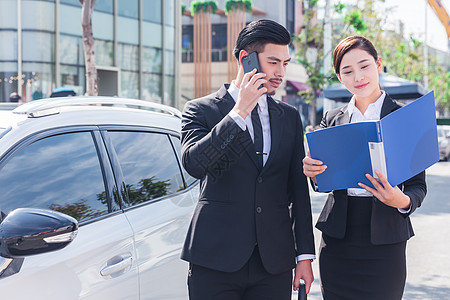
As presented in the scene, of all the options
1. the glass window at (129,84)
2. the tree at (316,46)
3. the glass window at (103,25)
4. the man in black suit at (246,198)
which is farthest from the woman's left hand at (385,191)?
the glass window at (129,84)

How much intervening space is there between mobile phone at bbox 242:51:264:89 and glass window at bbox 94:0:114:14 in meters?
19.8

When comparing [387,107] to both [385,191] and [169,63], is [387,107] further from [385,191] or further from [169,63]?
[169,63]

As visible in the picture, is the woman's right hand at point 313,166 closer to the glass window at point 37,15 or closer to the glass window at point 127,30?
the glass window at point 37,15

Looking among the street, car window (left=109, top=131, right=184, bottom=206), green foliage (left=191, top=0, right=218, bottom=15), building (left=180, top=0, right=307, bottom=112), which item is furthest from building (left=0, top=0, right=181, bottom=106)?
car window (left=109, top=131, right=184, bottom=206)

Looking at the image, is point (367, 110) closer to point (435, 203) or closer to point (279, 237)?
point (279, 237)

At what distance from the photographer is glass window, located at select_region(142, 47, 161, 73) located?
24031mm

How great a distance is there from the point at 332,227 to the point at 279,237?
39 centimetres

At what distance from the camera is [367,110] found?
2.85 metres

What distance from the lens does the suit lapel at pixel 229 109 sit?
244 cm

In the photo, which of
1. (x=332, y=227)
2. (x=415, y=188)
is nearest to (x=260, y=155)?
(x=332, y=227)

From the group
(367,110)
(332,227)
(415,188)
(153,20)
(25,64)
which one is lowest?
(332,227)

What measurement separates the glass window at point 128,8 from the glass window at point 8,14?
180 inches

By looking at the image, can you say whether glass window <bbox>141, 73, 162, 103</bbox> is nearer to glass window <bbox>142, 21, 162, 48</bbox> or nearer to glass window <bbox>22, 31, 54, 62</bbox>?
glass window <bbox>142, 21, 162, 48</bbox>

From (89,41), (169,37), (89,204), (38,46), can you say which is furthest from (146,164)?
(169,37)
